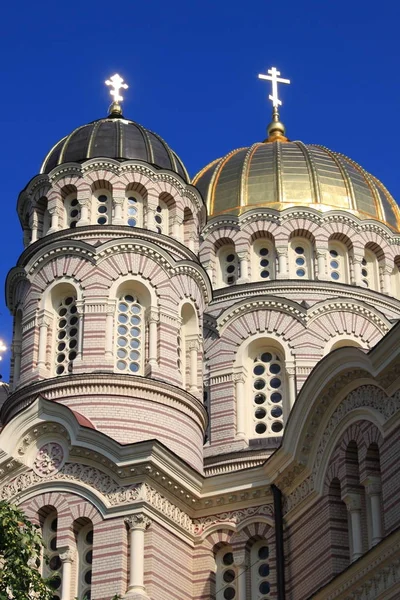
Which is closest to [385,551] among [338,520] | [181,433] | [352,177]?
[338,520]

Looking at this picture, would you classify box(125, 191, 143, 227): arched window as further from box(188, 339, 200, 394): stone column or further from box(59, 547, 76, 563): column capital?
box(59, 547, 76, 563): column capital

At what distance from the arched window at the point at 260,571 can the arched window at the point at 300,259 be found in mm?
9489

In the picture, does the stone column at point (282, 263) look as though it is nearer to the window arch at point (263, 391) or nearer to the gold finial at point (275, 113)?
the window arch at point (263, 391)

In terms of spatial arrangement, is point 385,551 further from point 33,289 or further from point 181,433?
point 33,289

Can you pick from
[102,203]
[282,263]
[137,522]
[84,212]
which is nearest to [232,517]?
[137,522]

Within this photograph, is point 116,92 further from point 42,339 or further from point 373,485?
point 373,485

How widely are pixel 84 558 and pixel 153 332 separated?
5.05 meters

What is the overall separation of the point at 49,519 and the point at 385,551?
742cm

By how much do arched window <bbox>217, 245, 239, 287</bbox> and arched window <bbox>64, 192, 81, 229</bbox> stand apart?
5.67 metres

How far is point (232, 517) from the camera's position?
25.4 meters

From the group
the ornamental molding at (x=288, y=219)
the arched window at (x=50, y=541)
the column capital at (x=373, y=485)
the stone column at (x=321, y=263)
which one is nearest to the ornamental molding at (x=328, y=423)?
the column capital at (x=373, y=485)

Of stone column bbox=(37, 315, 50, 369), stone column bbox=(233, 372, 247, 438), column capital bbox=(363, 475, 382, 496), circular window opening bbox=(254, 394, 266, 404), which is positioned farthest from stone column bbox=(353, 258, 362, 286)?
column capital bbox=(363, 475, 382, 496)

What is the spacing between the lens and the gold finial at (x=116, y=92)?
104ft

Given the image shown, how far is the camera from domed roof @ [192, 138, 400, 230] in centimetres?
3444
